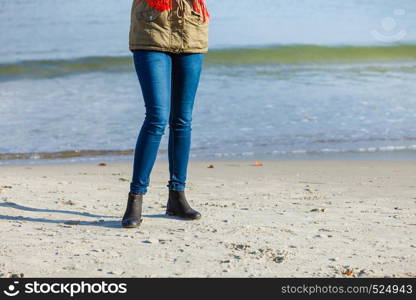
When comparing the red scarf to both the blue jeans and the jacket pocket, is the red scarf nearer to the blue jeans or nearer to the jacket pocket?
the jacket pocket

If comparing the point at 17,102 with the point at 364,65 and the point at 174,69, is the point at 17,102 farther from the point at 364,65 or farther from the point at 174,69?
the point at 364,65

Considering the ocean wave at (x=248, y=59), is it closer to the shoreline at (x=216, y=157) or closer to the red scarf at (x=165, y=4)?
the shoreline at (x=216, y=157)

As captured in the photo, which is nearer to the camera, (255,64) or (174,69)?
(174,69)

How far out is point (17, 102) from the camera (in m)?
12.2

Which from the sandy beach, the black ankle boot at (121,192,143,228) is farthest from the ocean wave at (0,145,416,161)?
the black ankle boot at (121,192,143,228)

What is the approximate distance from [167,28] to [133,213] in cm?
111

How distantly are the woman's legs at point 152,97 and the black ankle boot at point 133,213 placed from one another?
16cm

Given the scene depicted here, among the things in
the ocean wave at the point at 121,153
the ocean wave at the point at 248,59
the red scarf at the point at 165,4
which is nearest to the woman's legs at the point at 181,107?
the red scarf at the point at 165,4

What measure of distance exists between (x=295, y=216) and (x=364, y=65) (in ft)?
47.2

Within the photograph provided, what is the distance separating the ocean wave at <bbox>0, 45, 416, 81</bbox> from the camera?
17.9m

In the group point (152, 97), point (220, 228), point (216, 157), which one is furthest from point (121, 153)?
point (152, 97)

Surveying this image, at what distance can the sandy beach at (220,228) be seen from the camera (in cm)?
383

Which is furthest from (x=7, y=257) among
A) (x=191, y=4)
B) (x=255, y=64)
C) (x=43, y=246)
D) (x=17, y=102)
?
(x=255, y=64)

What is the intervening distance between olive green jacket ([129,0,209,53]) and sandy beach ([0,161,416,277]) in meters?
1.08
